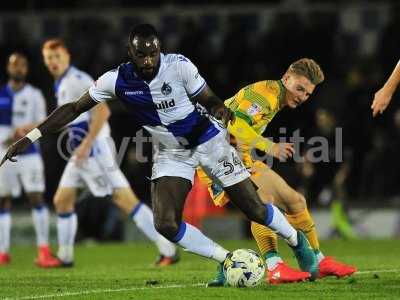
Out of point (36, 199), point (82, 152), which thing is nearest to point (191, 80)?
point (82, 152)

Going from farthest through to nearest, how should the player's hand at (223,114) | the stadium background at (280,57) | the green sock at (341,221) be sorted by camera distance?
the stadium background at (280,57) → the green sock at (341,221) → the player's hand at (223,114)

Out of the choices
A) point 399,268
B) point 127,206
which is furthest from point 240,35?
point 399,268

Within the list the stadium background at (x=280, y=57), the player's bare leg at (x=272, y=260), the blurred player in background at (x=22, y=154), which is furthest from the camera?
the stadium background at (x=280, y=57)

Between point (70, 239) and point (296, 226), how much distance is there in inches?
145

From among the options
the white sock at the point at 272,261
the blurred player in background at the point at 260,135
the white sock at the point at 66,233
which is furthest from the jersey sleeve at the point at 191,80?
the white sock at the point at 66,233

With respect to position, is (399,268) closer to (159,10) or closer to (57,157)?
(57,157)

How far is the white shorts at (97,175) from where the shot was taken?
12.0m

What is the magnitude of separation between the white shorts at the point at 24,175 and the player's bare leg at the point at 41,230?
12cm

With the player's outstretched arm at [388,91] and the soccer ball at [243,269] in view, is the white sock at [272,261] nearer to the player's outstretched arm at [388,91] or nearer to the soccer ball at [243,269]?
the soccer ball at [243,269]

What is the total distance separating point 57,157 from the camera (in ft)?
62.6

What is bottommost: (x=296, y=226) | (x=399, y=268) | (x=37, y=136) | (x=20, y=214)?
(x=20, y=214)

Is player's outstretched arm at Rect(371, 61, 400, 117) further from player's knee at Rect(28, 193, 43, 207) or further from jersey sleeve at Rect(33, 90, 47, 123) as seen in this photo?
jersey sleeve at Rect(33, 90, 47, 123)

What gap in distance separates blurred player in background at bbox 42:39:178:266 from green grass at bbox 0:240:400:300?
1.35 ft

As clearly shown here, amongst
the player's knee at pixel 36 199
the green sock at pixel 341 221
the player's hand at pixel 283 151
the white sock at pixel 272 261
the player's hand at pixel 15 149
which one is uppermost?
the player's hand at pixel 15 149
